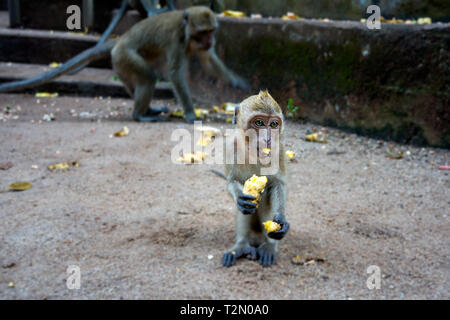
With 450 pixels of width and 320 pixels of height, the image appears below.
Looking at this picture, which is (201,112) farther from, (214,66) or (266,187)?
(266,187)

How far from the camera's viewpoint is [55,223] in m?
3.38

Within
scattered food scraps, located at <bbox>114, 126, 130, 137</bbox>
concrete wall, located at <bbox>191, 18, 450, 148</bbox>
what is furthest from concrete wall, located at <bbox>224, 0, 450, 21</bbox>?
scattered food scraps, located at <bbox>114, 126, 130, 137</bbox>

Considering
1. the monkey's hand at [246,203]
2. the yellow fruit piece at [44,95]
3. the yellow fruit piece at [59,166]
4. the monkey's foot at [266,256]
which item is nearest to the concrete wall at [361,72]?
the monkey's foot at [266,256]

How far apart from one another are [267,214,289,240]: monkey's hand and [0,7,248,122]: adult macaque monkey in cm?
395

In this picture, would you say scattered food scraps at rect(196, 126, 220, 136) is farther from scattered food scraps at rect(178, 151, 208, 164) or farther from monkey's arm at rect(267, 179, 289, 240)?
monkey's arm at rect(267, 179, 289, 240)

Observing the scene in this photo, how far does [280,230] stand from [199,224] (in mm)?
1062

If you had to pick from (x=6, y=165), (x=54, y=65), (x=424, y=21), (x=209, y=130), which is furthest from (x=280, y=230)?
(x=54, y=65)

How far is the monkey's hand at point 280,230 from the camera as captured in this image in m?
2.52

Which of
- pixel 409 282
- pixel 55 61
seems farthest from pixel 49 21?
pixel 409 282

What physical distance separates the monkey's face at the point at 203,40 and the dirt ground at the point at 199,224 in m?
1.59

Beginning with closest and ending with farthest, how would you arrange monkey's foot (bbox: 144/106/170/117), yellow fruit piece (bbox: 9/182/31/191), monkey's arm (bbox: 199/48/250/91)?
yellow fruit piece (bbox: 9/182/31/191) < monkey's arm (bbox: 199/48/250/91) < monkey's foot (bbox: 144/106/170/117)

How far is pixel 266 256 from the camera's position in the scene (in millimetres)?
2857

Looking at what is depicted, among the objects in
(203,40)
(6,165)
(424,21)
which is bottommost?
(6,165)

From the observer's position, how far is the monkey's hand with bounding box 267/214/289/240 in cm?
252
